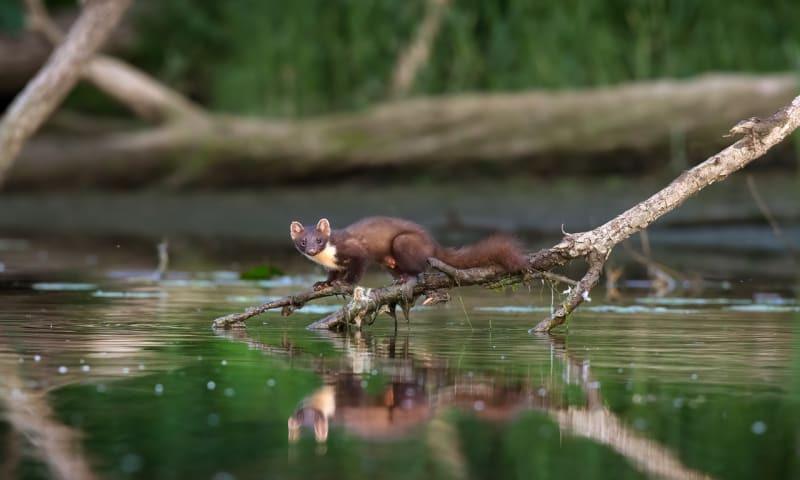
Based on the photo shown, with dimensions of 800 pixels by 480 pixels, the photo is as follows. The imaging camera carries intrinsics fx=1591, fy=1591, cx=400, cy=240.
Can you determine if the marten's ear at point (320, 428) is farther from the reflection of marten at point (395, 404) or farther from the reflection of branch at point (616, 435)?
the reflection of branch at point (616, 435)

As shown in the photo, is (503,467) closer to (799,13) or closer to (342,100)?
(799,13)

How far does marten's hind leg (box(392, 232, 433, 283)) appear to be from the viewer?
9.71 meters

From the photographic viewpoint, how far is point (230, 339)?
9.06 m

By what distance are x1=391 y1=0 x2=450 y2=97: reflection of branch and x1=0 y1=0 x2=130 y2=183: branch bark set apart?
278 inches

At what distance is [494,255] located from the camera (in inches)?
369

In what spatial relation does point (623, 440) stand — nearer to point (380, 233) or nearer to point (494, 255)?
point (494, 255)

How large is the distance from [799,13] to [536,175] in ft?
14.1

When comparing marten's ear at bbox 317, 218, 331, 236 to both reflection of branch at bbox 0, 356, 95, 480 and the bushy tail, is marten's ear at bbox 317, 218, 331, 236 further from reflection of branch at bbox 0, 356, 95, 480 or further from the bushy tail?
reflection of branch at bbox 0, 356, 95, 480

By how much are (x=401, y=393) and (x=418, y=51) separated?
16927mm

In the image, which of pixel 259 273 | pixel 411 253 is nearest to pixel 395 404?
pixel 411 253

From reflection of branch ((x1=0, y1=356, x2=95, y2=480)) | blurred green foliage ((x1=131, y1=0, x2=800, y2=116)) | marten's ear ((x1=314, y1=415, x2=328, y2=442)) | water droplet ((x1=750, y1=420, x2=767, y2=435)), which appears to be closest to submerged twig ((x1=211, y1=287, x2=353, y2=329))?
reflection of branch ((x1=0, y1=356, x2=95, y2=480))

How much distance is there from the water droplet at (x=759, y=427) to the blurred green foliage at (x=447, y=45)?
1535cm

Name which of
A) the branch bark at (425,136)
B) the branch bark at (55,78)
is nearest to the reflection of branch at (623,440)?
the branch bark at (55,78)

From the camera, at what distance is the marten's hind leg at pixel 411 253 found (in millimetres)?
9711
